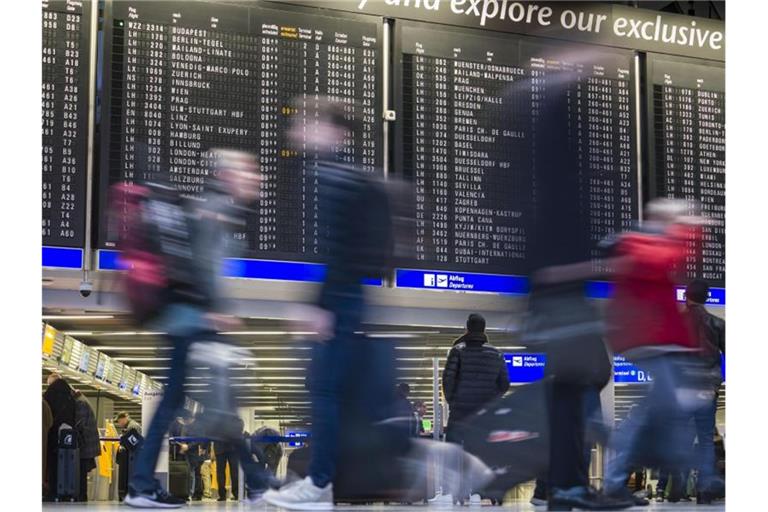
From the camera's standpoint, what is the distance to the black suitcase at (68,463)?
10.1 meters

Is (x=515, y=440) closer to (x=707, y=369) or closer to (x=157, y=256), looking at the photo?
(x=157, y=256)

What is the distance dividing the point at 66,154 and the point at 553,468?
4.66 m

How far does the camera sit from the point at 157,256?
4.87m

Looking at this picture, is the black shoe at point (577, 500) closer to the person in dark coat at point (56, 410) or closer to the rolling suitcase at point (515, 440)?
the rolling suitcase at point (515, 440)

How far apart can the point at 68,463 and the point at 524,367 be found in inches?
152

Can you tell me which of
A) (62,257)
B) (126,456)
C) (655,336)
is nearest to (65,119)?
(62,257)

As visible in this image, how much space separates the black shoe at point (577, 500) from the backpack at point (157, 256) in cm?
158

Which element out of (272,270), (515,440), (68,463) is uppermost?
(272,270)

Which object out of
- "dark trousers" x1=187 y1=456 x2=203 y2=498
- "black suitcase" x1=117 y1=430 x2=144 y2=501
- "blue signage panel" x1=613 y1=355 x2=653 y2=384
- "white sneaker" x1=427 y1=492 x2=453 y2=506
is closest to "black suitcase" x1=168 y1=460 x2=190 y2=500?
"dark trousers" x1=187 y1=456 x2=203 y2=498

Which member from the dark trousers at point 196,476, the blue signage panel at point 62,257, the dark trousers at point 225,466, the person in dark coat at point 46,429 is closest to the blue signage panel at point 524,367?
the dark trousers at point 225,466

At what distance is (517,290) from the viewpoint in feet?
30.8

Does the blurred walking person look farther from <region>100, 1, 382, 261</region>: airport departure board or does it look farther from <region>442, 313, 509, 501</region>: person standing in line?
<region>100, 1, 382, 261</region>: airport departure board
